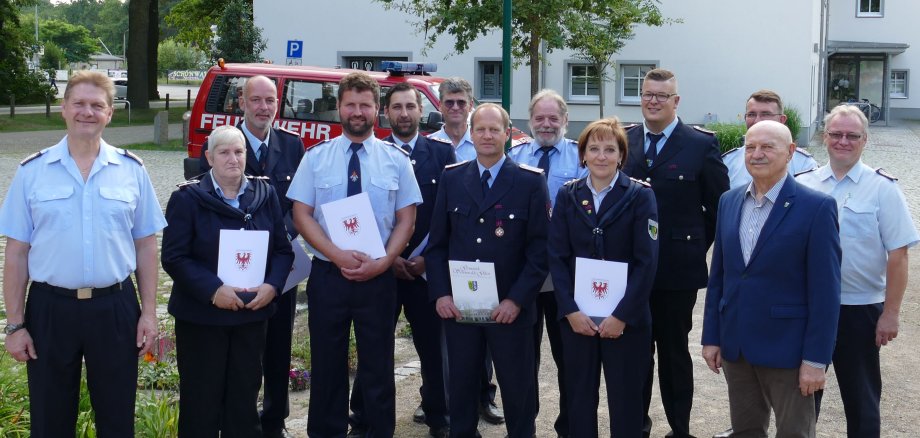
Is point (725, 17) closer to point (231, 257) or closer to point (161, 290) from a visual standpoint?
point (161, 290)

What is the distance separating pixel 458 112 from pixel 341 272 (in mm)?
1718

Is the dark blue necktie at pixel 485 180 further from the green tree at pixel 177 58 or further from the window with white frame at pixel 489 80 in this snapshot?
the green tree at pixel 177 58

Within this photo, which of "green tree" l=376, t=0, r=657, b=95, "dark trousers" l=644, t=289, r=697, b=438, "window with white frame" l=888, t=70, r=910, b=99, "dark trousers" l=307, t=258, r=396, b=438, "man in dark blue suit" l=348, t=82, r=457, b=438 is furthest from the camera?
"window with white frame" l=888, t=70, r=910, b=99

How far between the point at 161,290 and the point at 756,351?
6.60 meters

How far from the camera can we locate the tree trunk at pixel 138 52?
36000 mm

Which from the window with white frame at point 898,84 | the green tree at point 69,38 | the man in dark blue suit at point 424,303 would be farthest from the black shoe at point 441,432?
the green tree at point 69,38

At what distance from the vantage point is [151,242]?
181 inches

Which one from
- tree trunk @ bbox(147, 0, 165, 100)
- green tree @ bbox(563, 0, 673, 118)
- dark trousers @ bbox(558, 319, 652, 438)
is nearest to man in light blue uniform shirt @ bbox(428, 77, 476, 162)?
dark trousers @ bbox(558, 319, 652, 438)

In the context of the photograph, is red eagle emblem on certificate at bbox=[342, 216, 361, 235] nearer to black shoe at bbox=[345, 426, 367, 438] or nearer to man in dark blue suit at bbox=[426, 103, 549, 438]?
man in dark blue suit at bbox=[426, 103, 549, 438]

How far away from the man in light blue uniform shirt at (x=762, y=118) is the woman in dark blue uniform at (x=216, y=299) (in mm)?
2783

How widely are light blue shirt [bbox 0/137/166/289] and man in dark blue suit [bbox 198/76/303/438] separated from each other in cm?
124

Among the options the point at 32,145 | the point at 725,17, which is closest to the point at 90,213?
the point at 32,145

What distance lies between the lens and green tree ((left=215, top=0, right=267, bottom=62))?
29891mm

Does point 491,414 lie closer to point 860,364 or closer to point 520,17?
point 860,364
